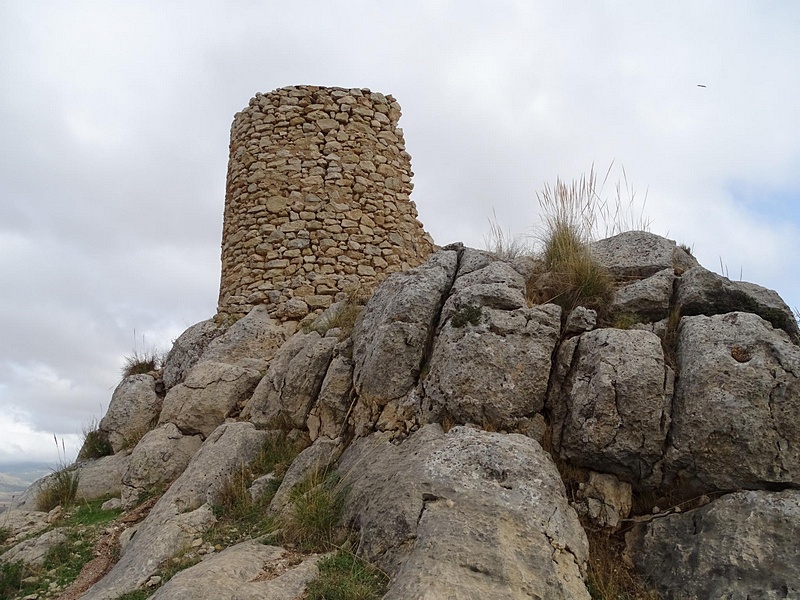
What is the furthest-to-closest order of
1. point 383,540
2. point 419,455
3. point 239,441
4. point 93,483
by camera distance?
point 93,483 → point 239,441 → point 419,455 → point 383,540

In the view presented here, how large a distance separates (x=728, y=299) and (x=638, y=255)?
115 centimetres

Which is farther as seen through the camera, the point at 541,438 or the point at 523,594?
the point at 541,438

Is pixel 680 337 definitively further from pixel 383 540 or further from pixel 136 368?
pixel 136 368

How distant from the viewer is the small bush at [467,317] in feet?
18.8

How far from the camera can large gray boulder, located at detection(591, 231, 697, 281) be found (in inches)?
253

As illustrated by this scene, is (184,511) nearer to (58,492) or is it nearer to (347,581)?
(347,581)

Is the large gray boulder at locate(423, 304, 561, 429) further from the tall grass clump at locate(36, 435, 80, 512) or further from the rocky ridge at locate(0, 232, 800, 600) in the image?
the tall grass clump at locate(36, 435, 80, 512)

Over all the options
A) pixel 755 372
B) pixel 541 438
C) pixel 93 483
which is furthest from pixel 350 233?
pixel 755 372

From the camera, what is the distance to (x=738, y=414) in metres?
4.48

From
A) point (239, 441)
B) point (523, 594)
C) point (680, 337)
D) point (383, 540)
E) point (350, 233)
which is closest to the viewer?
point (523, 594)

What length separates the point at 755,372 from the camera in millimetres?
4621

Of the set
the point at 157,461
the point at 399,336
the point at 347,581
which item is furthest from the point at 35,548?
the point at 399,336

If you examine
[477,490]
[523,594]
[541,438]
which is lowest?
[523,594]

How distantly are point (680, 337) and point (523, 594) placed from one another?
2523 millimetres
